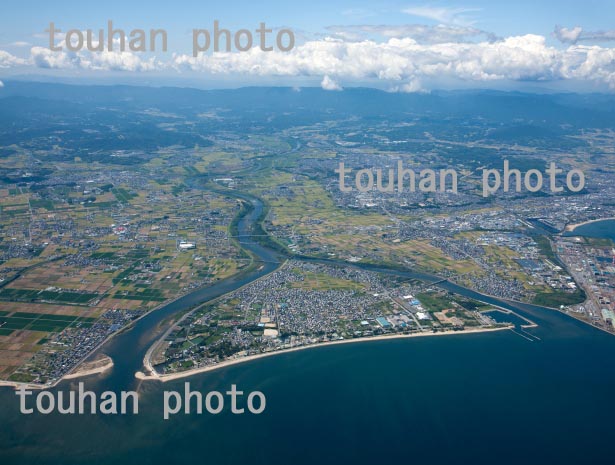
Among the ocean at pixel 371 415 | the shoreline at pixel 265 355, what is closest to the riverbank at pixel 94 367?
the ocean at pixel 371 415

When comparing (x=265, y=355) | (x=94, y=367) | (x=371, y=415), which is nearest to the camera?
(x=371, y=415)

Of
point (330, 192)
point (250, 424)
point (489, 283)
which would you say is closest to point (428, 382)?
point (250, 424)

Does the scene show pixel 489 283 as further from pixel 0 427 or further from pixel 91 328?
pixel 0 427

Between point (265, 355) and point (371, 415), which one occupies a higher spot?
point (265, 355)

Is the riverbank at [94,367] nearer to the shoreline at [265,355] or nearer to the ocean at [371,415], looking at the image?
the ocean at [371,415]

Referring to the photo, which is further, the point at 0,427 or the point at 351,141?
the point at 351,141

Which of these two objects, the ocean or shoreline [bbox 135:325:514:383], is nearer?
the ocean

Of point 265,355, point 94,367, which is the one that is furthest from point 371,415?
point 94,367

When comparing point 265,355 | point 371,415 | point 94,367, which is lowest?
point 371,415

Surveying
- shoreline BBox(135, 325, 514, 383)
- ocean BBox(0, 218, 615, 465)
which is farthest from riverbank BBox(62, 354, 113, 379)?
shoreline BBox(135, 325, 514, 383)

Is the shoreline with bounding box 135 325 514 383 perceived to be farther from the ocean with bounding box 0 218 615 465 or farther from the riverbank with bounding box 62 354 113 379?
the riverbank with bounding box 62 354 113 379

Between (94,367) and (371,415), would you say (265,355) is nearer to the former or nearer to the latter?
(371,415)
